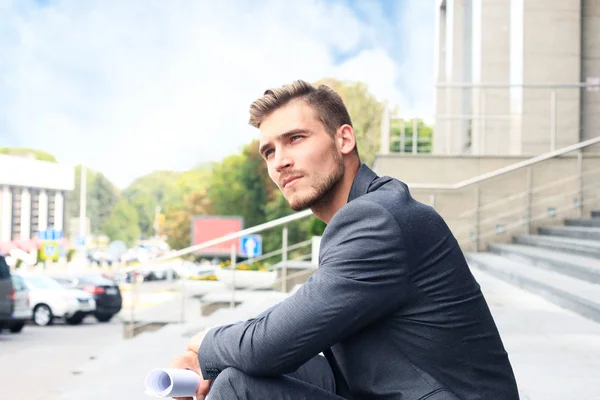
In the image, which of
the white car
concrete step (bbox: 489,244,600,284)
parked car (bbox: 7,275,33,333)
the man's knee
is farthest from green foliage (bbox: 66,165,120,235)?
the man's knee

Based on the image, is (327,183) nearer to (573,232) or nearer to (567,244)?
(567,244)

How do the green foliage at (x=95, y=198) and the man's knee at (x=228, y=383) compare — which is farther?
the green foliage at (x=95, y=198)

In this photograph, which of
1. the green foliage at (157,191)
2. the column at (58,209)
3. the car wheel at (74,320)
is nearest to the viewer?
the car wheel at (74,320)

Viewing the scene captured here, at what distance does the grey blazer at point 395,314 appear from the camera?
1394 millimetres

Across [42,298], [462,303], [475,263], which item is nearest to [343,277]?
[462,303]

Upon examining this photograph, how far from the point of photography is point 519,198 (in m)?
8.98

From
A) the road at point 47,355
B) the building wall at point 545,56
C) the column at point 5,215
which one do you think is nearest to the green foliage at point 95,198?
the column at point 5,215

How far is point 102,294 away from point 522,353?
1577cm

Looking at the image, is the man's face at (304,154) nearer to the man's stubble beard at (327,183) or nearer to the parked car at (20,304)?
the man's stubble beard at (327,183)

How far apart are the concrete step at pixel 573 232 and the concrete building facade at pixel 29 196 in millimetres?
60776

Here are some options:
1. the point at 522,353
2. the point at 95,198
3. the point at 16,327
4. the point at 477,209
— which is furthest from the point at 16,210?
the point at 522,353

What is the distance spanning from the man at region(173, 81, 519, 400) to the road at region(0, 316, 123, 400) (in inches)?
137

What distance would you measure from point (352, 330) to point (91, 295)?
56.9 ft

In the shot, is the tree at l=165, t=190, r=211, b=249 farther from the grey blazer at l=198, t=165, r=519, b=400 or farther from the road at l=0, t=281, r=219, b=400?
the grey blazer at l=198, t=165, r=519, b=400
